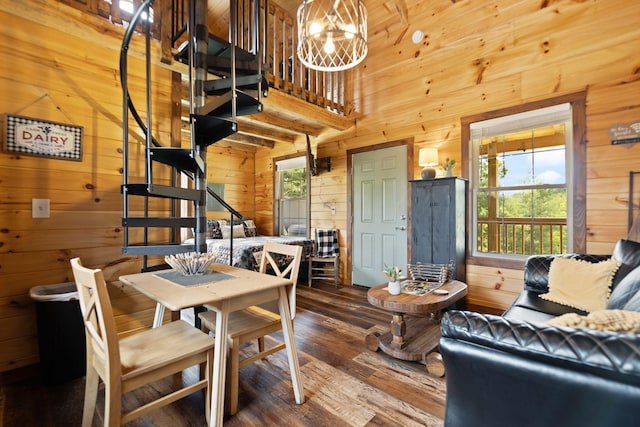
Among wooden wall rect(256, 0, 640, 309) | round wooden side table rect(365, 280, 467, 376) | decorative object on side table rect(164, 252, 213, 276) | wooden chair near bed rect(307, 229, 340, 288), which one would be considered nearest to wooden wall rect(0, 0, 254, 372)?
decorative object on side table rect(164, 252, 213, 276)

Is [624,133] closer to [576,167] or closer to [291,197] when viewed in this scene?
[576,167]

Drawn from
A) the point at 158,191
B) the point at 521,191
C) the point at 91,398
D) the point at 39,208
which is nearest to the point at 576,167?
the point at 521,191

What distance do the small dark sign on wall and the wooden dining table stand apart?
3173 millimetres

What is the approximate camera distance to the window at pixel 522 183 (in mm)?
3041

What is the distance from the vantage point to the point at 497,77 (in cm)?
329

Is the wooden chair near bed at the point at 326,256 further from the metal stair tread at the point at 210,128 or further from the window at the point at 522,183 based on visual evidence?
the metal stair tread at the point at 210,128

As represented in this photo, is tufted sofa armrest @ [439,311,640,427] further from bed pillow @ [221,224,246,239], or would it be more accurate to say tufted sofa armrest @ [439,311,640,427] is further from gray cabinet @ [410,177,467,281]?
bed pillow @ [221,224,246,239]

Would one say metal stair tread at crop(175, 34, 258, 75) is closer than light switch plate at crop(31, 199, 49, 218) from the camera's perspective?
No

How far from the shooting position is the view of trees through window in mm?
3101

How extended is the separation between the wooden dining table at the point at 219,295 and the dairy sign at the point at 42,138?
112 centimetres

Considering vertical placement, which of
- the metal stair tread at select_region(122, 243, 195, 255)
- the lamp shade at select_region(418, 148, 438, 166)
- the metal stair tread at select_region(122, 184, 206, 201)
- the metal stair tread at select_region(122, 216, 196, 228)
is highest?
the lamp shade at select_region(418, 148, 438, 166)

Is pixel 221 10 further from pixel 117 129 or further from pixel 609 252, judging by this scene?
pixel 609 252

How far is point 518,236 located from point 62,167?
4558 mm

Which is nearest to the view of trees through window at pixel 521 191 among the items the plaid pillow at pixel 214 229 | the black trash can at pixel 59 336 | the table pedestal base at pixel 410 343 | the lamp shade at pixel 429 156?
the lamp shade at pixel 429 156
